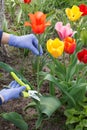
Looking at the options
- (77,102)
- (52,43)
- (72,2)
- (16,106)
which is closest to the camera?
(52,43)

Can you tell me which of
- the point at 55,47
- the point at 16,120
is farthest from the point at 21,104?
the point at 55,47

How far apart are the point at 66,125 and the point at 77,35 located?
0.98m

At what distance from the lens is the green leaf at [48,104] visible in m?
2.16

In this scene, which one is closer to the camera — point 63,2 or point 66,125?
point 66,125

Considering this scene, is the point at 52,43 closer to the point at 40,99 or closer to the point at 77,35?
the point at 40,99

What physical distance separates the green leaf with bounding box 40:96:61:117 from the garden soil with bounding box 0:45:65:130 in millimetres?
245

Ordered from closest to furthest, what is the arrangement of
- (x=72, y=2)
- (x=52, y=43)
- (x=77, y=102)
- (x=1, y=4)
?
(x=52, y=43), (x=77, y=102), (x=1, y=4), (x=72, y=2)

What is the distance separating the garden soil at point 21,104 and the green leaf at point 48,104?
0.25 metres

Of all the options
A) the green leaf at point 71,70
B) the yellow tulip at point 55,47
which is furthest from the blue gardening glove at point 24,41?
the yellow tulip at point 55,47

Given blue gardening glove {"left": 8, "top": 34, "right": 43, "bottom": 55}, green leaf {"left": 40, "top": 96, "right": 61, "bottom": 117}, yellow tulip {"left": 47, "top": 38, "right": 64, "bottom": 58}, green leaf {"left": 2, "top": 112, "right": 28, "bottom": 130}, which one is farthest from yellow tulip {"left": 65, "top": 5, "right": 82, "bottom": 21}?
green leaf {"left": 2, "top": 112, "right": 28, "bottom": 130}

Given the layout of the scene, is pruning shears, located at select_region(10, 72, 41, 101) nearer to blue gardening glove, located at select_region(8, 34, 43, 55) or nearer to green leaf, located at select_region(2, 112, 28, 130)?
green leaf, located at select_region(2, 112, 28, 130)

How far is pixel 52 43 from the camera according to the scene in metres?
2.14

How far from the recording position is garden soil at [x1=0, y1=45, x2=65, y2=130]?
2.48 metres

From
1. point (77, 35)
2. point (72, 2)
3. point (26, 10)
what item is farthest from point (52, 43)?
point (72, 2)
